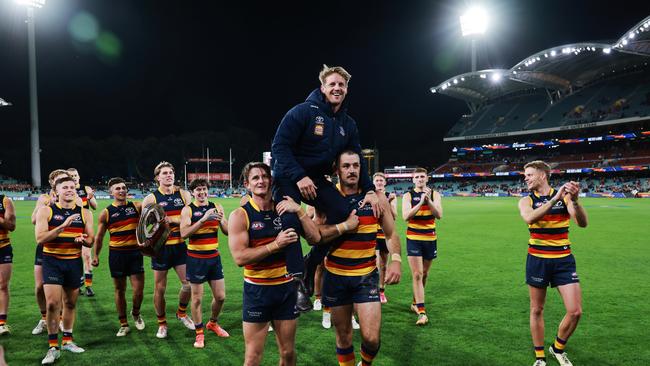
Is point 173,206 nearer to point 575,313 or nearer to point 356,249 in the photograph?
point 356,249

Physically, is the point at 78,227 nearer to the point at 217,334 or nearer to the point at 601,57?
the point at 217,334

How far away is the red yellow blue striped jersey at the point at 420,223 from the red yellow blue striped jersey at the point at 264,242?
12.7 ft

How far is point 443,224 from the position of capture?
76.8 ft

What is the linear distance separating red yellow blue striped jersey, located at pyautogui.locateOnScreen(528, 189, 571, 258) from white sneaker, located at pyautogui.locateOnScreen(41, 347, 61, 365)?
6117 mm

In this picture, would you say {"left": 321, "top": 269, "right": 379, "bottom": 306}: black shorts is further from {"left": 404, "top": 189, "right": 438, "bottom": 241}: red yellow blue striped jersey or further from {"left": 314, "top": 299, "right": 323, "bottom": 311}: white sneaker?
{"left": 314, "top": 299, "right": 323, "bottom": 311}: white sneaker

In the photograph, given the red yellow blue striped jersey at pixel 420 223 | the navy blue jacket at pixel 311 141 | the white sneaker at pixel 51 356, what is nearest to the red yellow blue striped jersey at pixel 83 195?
the white sneaker at pixel 51 356

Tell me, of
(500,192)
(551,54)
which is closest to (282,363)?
(551,54)

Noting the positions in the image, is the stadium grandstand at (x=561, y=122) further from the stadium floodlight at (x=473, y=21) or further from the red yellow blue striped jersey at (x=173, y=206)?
the red yellow blue striped jersey at (x=173, y=206)

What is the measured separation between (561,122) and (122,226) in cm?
7135

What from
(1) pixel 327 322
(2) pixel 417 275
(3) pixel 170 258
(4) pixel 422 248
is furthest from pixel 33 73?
(2) pixel 417 275

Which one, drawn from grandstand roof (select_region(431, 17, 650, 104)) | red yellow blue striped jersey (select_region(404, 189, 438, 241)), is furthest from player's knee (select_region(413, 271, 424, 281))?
grandstand roof (select_region(431, 17, 650, 104))

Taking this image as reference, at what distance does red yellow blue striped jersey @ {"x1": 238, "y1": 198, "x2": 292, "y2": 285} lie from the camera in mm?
3979

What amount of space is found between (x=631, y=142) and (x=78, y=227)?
2961 inches

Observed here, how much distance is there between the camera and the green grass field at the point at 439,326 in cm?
554
